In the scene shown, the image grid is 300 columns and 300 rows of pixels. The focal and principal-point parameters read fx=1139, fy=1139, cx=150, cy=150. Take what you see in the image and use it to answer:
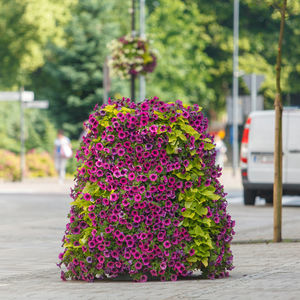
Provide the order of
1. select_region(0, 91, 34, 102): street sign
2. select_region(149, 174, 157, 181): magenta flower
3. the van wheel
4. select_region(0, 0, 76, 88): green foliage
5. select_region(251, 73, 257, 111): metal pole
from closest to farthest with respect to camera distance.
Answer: select_region(149, 174, 157, 181): magenta flower < the van wheel < select_region(0, 91, 34, 102): street sign < select_region(251, 73, 257, 111): metal pole < select_region(0, 0, 76, 88): green foliage

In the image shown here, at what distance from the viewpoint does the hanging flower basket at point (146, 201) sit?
→ 32.6 ft

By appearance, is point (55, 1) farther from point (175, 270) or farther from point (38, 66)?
point (175, 270)

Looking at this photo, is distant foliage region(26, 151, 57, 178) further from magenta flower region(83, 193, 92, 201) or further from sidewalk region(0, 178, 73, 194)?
magenta flower region(83, 193, 92, 201)

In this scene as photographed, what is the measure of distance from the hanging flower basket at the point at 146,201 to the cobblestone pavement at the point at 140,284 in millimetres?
204

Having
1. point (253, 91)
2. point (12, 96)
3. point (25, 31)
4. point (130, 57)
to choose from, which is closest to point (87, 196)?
point (130, 57)

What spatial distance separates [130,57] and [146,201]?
19.1m

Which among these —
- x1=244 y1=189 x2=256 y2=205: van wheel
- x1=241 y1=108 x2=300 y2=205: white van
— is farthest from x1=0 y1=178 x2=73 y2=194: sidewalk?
x1=241 y1=108 x2=300 y2=205: white van

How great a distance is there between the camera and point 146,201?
9984mm

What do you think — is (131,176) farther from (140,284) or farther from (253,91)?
(253,91)

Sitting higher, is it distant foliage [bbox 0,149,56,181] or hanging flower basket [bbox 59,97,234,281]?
hanging flower basket [bbox 59,97,234,281]

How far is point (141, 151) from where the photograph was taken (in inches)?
399

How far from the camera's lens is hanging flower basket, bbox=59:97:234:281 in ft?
32.6

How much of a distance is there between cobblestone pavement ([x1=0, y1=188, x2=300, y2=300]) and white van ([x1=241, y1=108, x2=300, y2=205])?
3853mm

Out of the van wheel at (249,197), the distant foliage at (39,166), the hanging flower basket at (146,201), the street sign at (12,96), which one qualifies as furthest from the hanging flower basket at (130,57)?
the hanging flower basket at (146,201)
